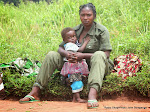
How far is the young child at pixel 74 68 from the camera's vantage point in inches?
132

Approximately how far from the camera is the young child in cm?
336

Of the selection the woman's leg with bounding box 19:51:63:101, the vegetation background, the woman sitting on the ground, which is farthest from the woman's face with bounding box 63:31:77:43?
the vegetation background

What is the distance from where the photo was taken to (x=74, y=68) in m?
3.42

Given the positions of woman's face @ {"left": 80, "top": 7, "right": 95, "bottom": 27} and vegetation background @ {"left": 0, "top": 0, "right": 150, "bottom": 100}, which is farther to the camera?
vegetation background @ {"left": 0, "top": 0, "right": 150, "bottom": 100}

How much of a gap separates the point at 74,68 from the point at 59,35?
9.73 ft

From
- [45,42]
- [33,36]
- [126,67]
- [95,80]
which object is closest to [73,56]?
[95,80]

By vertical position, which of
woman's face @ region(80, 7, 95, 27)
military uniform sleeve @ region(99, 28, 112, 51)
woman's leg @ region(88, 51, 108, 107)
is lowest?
woman's leg @ region(88, 51, 108, 107)

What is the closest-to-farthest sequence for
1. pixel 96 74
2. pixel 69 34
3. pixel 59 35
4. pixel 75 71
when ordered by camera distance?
pixel 96 74 < pixel 75 71 < pixel 69 34 < pixel 59 35

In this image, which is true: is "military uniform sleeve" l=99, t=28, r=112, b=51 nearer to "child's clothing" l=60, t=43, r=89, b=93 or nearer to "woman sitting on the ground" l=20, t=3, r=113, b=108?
"woman sitting on the ground" l=20, t=3, r=113, b=108

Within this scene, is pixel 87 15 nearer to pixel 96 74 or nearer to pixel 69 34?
pixel 69 34

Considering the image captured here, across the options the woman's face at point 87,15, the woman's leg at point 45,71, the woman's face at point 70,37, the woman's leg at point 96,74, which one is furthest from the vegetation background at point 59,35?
the woman's face at point 87,15

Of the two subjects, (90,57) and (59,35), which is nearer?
(90,57)

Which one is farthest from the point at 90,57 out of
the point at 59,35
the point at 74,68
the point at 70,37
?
the point at 59,35

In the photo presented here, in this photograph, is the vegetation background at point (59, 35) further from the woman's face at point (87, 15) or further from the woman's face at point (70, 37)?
the woman's face at point (87, 15)
